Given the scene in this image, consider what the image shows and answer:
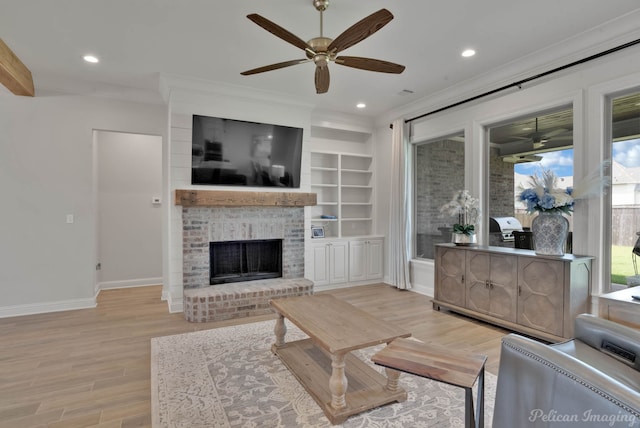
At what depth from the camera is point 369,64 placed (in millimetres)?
2742

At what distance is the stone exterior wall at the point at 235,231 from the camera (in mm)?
4328

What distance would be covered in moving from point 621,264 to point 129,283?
6625 mm

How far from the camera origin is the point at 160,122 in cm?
493

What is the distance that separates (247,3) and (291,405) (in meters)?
3.01

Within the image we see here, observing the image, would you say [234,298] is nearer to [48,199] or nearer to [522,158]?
[48,199]

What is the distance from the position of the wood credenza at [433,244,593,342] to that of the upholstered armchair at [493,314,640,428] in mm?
1542

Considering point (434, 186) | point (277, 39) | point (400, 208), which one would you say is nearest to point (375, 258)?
point (400, 208)

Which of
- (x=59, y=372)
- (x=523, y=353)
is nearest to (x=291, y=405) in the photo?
(x=523, y=353)

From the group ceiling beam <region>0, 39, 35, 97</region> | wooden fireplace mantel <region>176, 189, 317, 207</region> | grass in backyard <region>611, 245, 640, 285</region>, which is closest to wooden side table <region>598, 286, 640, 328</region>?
grass in backyard <region>611, 245, 640, 285</region>

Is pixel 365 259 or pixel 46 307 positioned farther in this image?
pixel 365 259

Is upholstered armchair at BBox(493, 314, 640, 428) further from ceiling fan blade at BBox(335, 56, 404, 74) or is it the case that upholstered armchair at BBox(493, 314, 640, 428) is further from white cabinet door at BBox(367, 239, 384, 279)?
white cabinet door at BBox(367, 239, 384, 279)

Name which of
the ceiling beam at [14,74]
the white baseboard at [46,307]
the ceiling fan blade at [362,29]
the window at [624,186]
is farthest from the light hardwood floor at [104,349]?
the ceiling beam at [14,74]

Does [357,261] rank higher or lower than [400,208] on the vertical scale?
lower

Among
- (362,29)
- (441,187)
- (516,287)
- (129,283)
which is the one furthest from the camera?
(129,283)
